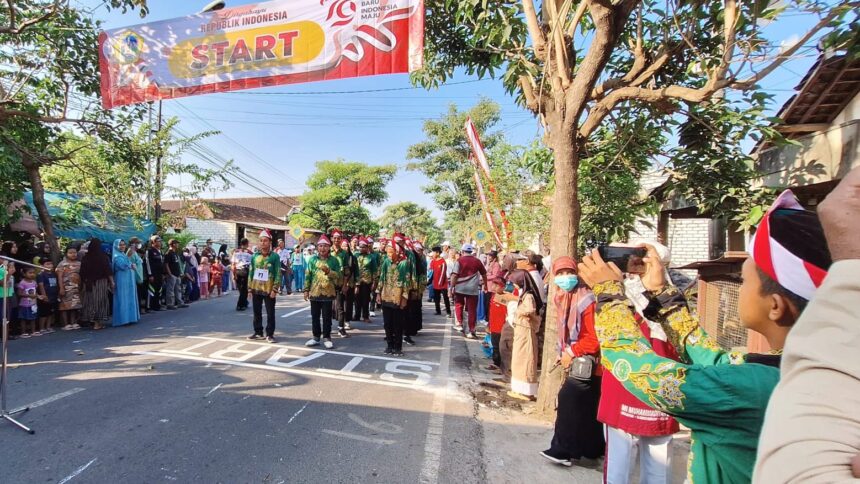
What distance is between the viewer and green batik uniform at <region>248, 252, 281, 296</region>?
7.56 m

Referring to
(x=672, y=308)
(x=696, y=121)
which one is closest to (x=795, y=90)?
(x=696, y=121)

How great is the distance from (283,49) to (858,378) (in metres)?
6.90

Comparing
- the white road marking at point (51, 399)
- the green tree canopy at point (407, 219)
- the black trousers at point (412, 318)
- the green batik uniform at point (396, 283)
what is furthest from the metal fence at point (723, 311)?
the green tree canopy at point (407, 219)

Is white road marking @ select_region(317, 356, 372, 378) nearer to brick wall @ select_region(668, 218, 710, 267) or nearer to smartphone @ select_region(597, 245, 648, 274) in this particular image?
smartphone @ select_region(597, 245, 648, 274)

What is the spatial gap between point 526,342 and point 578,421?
1.81 meters

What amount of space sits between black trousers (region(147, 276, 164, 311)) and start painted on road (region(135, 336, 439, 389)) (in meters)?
5.03

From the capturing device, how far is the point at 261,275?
7582mm

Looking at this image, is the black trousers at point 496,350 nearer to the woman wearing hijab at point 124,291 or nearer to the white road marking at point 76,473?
the white road marking at point 76,473

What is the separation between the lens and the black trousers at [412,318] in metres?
8.41

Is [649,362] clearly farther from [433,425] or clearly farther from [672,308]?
[433,425]

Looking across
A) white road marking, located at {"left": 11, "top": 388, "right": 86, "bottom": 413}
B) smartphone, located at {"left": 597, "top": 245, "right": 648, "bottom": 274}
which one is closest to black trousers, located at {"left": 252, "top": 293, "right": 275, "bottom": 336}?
white road marking, located at {"left": 11, "top": 388, "right": 86, "bottom": 413}

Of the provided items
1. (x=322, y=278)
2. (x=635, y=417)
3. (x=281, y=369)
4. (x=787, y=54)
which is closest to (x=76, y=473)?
(x=281, y=369)

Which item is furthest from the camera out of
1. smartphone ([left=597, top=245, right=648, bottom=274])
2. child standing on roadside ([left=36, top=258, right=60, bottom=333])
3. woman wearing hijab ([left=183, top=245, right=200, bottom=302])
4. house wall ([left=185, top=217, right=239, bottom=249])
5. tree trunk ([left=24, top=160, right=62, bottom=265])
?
house wall ([left=185, top=217, right=239, bottom=249])

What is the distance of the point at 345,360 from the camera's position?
662 cm
